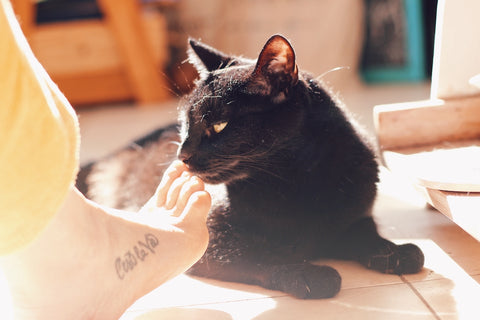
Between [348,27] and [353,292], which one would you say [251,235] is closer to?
[353,292]

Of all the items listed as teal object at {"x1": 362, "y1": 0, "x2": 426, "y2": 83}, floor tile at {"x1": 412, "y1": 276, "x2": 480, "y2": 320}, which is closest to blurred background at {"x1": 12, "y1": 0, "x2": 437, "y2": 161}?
teal object at {"x1": 362, "y1": 0, "x2": 426, "y2": 83}

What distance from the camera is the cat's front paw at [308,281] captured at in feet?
2.98

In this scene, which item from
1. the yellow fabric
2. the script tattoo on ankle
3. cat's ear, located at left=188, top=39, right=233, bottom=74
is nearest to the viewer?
the yellow fabric

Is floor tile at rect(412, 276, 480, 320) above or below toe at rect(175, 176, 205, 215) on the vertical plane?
below

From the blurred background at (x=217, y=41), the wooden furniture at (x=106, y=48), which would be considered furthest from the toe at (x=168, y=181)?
the wooden furniture at (x=106, y=48)

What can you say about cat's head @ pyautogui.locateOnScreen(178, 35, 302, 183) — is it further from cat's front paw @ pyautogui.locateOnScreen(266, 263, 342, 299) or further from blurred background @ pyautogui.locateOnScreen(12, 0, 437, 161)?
blurred background @ pyautogui.locateOnScreen(12, 0, 437, 161)

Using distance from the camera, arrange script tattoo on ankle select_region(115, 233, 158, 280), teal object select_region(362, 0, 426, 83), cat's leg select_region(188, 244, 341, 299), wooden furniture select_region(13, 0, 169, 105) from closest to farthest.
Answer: script tattoo on ankle select_region(115, 233, 158, 280) → cat's leg select_region(188, 244, 341, 299) → teal object select_region(362, 0, 426, 83) → wooden furniture select_region(13, 0, 169, 105)

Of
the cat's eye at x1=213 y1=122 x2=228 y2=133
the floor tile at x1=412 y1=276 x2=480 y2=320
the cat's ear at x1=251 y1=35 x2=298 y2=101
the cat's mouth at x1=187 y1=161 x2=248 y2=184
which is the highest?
the cat's ear at x1=251 y1=35 x2=298 y2=101

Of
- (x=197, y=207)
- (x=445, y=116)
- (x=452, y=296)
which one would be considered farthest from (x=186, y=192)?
(x=445, y=116)

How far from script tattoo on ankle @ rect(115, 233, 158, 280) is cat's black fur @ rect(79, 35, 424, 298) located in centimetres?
17

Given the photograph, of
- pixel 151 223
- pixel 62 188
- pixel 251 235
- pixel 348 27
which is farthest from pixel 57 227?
pixel 348 27

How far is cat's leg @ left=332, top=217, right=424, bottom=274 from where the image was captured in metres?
0.98

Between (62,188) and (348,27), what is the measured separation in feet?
7.85

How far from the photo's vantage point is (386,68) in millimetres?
2912
